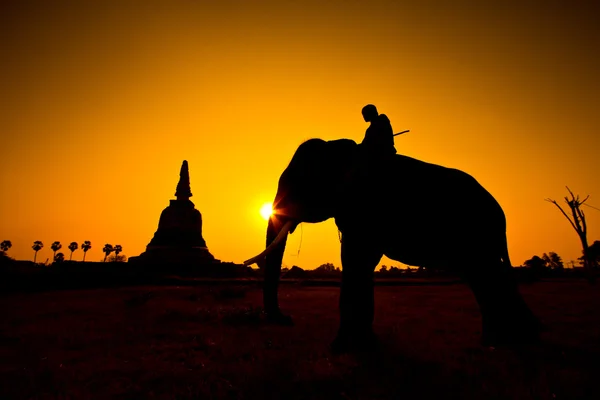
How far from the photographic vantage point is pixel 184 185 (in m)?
46.0

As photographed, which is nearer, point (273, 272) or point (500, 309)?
point (500, 309)

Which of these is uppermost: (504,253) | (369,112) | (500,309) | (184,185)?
(184,185)

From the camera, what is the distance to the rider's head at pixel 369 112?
5.43 m

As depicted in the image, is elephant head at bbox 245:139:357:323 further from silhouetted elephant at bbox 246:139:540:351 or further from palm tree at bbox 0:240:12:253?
palm tree at bbox 0:240:12:253

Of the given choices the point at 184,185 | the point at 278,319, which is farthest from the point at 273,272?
the point at 184,185

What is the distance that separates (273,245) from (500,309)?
3446 mm

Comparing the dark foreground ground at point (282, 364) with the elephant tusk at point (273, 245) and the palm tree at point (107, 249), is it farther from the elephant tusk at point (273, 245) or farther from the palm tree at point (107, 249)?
the palm tree at point (107, 249)

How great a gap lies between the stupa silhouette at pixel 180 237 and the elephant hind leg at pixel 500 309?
34.3 meters

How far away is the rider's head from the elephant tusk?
7.73 ft

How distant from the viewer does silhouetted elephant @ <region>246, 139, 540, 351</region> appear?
171 inches

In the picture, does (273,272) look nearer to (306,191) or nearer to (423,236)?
(306,191)

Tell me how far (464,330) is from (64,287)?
2202cm

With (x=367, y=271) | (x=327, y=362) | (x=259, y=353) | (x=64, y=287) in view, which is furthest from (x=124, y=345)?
(x=64, y=287)

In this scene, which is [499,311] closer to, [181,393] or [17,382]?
[181,393]
